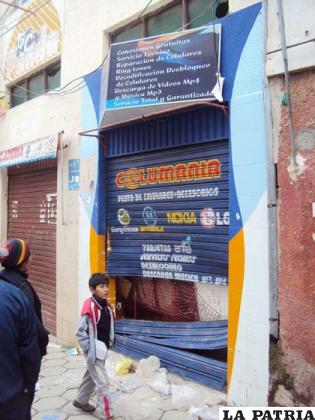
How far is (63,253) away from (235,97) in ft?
12.3

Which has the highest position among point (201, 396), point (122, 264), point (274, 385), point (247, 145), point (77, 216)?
point (247, 145)

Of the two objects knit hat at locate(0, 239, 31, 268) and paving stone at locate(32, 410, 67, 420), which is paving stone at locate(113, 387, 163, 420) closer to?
paving stone at locate(32, 410, 67, 420)

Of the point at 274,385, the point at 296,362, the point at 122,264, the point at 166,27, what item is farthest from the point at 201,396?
the point at 166,27

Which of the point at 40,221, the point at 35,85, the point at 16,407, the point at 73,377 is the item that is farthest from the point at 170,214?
the point at 35,85

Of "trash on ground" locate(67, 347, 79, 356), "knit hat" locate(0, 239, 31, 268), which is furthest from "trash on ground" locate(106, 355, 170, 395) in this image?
"knit hat" locate(0, 239, 31, 268)

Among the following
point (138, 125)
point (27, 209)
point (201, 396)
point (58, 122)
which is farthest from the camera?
point (27, 209)

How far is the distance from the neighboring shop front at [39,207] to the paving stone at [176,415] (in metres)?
3.37

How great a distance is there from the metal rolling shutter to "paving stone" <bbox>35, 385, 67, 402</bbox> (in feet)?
5.15

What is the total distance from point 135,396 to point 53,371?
1425 millimetres

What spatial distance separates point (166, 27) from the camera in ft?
17.8

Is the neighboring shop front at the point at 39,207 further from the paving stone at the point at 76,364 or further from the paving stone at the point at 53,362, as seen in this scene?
the paving stone at the point at 76,364

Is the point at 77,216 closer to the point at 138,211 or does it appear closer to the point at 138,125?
the point at 138,211

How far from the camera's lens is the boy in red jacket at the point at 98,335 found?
3.91 metres

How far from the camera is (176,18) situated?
5285 mm
